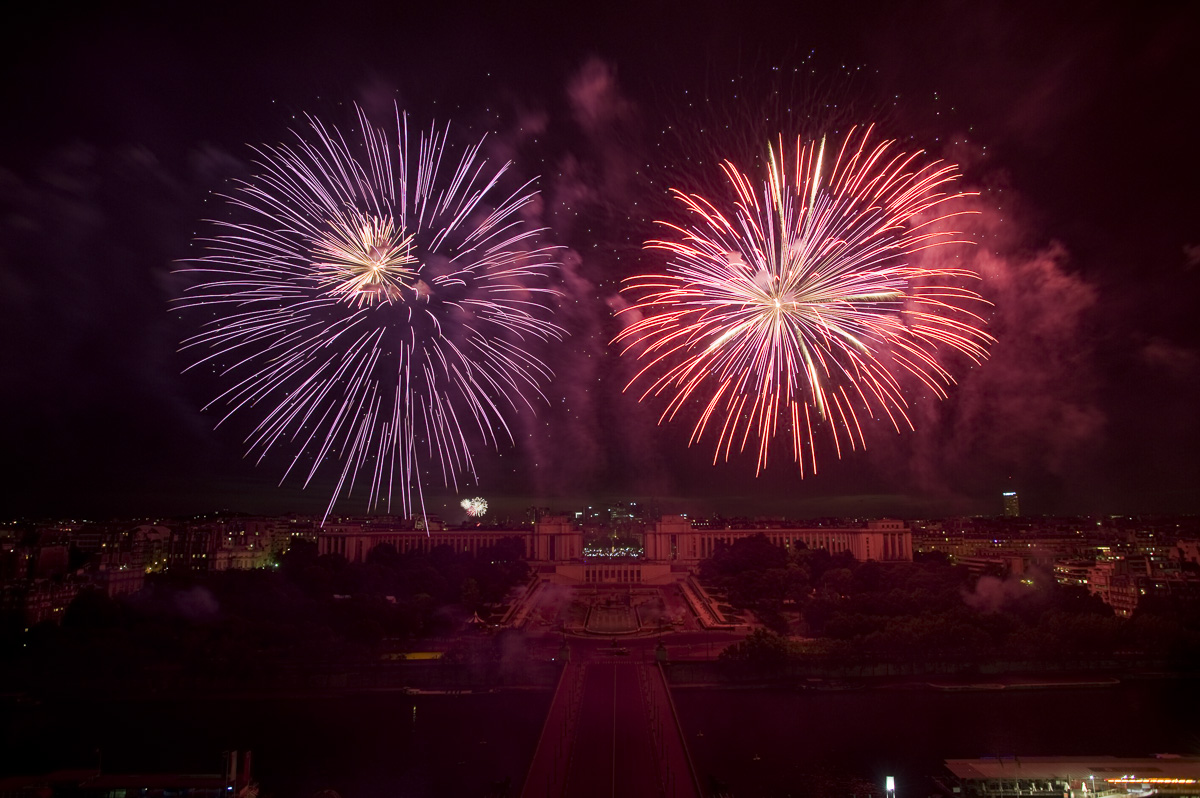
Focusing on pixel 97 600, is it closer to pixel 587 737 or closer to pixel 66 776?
pixel 66 776

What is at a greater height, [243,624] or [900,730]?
[243,624]

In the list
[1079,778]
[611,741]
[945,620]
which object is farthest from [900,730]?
[945,620]

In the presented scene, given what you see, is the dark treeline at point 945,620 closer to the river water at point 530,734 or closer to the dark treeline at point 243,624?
the river water at point 530,734

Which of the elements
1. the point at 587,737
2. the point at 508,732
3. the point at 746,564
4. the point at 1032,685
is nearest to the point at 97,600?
the point at 508,732

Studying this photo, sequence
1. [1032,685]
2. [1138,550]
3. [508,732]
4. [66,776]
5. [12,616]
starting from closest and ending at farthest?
[66,776] → [508,732] → [1032,685] → [12,616] → [1138,550]

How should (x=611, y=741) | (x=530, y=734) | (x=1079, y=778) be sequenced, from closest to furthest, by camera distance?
1. (x=1079, y=778)
2. (x=611, y=741)
3. (x=530, y=734)

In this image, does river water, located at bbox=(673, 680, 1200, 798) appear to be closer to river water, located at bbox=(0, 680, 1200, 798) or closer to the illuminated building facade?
river water, located at bbox=(0, 680, 1200, 798)

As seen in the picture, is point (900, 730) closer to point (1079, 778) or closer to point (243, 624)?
point (1079, 778)
